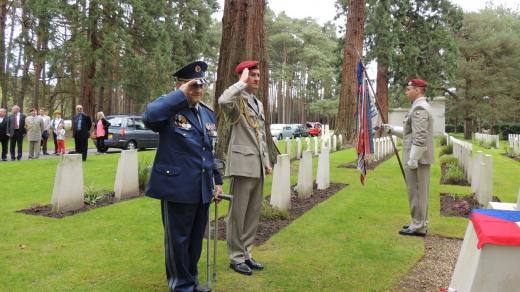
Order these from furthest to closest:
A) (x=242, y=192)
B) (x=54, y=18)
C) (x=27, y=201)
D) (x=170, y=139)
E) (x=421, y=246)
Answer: (x=54, y=18) < (x=27, y=201) < (x=421, y=246) < (x=242, y=192) < (x=170, y=139)

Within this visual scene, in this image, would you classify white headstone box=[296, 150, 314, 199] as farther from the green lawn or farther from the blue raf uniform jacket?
the blue raf uniform jacket

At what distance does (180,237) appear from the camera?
3861mm

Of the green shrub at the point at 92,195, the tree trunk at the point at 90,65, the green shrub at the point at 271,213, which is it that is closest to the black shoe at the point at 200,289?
the green shrub at the point at 271,213

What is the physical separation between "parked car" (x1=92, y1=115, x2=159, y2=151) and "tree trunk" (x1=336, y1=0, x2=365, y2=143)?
931 centimetres

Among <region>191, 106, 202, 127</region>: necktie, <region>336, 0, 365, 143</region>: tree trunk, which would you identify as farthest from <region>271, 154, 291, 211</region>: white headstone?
<region>336, 0, 365, 143</region>: tree trunk

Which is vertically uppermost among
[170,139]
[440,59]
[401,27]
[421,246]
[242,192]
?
[401,27]

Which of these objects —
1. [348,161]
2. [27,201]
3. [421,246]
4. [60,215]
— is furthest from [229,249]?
[348,161]

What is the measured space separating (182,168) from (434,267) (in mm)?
3257

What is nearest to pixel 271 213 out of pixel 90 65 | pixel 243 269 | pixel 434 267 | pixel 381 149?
Result: pixel 243 269

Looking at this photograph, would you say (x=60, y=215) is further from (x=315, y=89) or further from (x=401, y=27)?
(x=315, y=89)

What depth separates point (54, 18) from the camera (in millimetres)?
26875

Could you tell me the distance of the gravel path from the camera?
15.4ft

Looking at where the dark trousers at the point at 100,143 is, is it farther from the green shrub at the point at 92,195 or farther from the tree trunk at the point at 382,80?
the tree trunk at the point at 382,80

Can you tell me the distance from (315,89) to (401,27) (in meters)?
42.3
